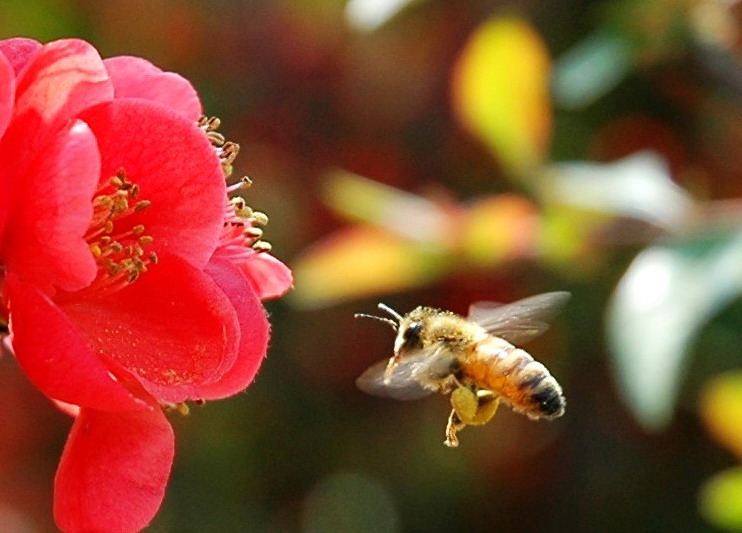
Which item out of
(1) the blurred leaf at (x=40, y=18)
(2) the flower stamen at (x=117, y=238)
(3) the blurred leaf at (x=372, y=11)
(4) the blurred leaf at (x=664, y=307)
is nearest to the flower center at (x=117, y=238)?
(2) the flower stamen at (x=117, y=238)

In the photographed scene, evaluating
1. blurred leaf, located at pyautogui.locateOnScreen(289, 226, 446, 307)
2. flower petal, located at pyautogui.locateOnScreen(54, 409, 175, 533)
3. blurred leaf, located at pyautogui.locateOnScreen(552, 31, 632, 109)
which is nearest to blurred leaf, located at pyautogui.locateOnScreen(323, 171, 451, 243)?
blurred leaf, located at pyautogui.locateOnScreen(289, 226, 446, 307)

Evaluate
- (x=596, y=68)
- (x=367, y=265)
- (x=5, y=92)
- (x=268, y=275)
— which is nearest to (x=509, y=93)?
(x=596, y=68)

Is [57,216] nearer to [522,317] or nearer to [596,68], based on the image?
[522,317]

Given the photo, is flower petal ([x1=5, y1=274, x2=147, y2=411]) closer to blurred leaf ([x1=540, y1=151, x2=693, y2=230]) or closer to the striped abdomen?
the striped abdomen

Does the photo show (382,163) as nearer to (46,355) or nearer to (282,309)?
(282,309)

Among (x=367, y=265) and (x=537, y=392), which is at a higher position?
(x=537, y=392)

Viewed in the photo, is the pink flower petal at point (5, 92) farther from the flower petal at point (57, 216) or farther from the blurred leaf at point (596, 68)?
the blurred leaf at point (596, 68)

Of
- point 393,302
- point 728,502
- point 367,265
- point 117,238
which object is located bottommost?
point 393,302
